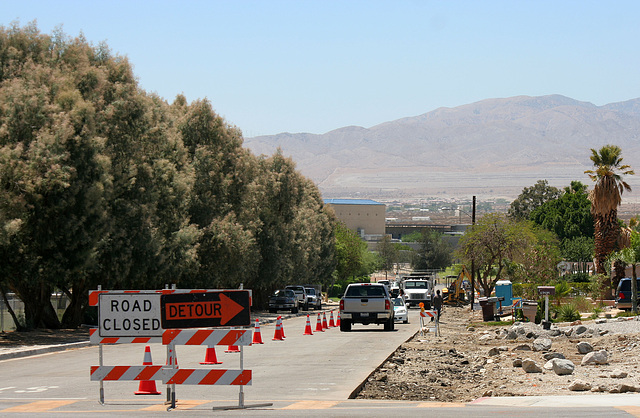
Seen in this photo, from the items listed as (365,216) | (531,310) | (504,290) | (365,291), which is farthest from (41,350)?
(365,216)

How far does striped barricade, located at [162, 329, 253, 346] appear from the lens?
11.4 meters

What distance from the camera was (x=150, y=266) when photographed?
113 feet

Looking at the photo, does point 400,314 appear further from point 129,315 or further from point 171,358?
point 129,315

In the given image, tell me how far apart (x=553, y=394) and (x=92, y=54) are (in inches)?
1051

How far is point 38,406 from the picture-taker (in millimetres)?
11883

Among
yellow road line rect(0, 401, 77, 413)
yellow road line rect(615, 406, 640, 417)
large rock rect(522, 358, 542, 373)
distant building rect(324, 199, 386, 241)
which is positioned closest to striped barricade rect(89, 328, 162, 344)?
yellow road line rect(0, 401, 77, 413)

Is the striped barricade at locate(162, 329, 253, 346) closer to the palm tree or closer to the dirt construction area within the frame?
the dirt construction area

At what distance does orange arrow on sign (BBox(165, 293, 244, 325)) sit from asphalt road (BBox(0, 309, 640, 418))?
131 centimetres

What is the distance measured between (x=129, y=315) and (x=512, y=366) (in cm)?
1049

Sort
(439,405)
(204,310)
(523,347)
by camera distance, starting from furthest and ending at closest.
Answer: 1. (523,347)
2. (439,405)
3. (204,310)

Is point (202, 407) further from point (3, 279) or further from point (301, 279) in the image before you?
point (301, 279)

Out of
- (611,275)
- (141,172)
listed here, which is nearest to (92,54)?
(141,172)

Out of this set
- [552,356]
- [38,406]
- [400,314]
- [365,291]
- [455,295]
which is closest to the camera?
[38,406]

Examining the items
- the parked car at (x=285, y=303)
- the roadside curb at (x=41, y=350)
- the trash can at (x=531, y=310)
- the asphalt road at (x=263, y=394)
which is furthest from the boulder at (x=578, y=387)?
the parked car at (x=285, y=303)
